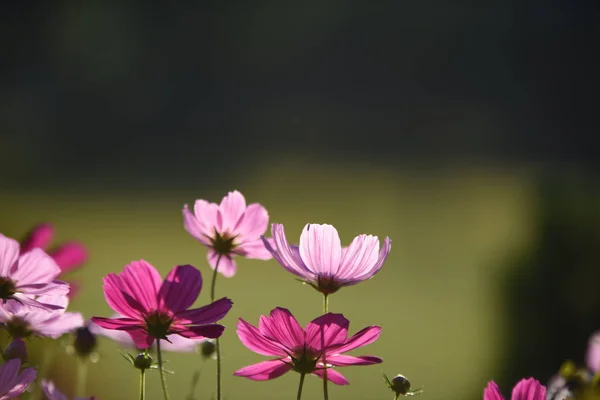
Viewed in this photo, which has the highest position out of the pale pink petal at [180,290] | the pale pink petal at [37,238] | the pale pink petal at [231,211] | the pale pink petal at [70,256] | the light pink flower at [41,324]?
the pale pink petal at [231,211]

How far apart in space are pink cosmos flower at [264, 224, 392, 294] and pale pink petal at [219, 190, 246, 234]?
0.16ft

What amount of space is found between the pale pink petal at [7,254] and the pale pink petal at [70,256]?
9 centimetres

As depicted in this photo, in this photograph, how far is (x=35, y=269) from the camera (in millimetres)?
352

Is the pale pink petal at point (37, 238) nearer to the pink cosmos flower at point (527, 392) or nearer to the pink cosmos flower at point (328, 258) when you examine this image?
the pink cosmos flower at point (328, 258)

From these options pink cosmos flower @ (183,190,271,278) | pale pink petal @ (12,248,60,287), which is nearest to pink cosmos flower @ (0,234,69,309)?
pale pink petal @ (12,248,60,287)

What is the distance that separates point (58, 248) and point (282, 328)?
0.55 ft

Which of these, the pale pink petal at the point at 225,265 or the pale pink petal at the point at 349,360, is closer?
the pale pink petal at the point at 349,360

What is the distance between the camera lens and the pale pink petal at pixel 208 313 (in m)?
0.33

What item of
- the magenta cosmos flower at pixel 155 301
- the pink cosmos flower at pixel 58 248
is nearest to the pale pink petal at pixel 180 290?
the magenta cosmos flower at pixel 155 301

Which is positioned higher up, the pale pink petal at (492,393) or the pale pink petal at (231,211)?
the pale pink petal at (231,211)

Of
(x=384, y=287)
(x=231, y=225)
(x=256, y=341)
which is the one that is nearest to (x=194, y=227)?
(x=231, y=225)

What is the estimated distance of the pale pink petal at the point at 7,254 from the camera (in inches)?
13.4

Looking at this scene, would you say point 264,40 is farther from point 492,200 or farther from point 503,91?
point 492,200

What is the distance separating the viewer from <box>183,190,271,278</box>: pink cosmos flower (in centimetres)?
45
